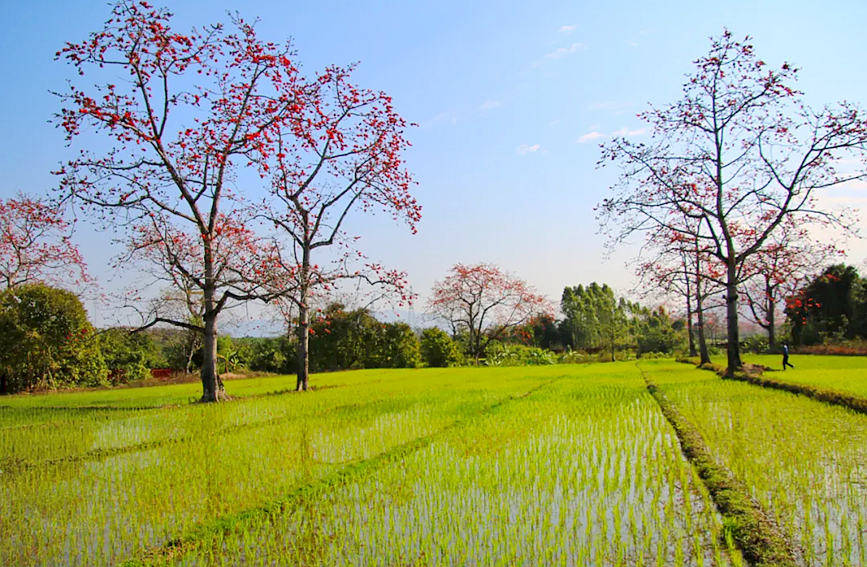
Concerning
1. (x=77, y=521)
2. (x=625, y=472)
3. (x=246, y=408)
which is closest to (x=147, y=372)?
(x=246, y=408)

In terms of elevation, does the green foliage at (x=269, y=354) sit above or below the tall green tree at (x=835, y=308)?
below

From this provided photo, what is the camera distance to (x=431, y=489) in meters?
5.15

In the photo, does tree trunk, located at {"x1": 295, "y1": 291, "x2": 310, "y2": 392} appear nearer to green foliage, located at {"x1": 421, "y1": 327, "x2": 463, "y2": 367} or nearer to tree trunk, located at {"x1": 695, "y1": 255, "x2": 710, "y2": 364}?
tree trunk, located at {"x1": 695, "y1": 255, "x2": 710, "y2": 364}

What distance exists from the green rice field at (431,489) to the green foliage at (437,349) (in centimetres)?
2593

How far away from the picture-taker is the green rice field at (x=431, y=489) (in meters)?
3.65

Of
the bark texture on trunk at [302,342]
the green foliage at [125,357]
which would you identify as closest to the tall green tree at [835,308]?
the bark texture on trunk at [302,342]

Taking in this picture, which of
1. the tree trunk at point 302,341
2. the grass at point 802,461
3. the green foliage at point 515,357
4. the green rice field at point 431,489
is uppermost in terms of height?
the tree trunk at point 302,341

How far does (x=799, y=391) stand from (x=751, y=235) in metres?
8.87

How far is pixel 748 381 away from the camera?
47.6 feet

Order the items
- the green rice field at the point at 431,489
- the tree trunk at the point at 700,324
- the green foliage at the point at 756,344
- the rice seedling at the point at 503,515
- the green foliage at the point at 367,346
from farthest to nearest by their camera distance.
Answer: the green foliage at the point at 756,344
the green foliage at the point at 367,346
the tree trunk at the point at 700,324
the green rice field at the point at 431,489
the rice seedling at the point at 503,515

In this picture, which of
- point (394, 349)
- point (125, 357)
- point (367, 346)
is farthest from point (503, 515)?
point (367, 346)

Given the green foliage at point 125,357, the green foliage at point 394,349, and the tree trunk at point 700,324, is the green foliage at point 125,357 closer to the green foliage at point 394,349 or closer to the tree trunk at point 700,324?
the green foliage at point 394,349

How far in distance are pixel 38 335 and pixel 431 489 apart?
21961 mm

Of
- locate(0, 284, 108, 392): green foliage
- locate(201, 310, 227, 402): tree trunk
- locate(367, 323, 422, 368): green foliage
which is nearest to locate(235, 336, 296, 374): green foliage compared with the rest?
locate(367, 323, 422, 368): green foliage
